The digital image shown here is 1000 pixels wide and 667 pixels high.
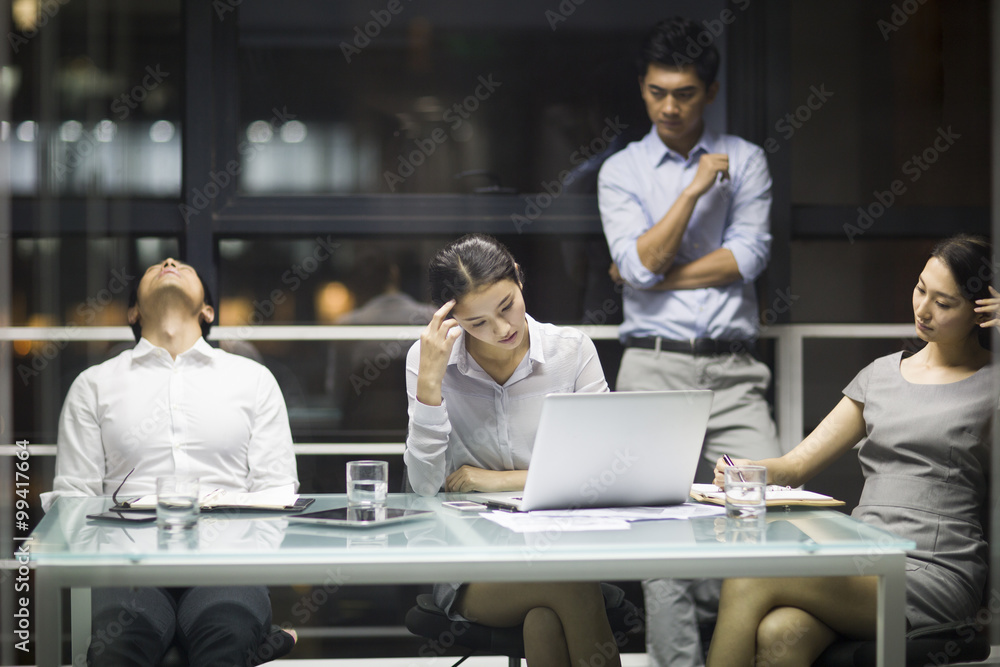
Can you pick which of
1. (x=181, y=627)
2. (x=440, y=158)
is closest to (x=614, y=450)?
(x=181, y=627)

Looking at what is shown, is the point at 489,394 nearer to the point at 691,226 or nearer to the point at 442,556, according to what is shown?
the point at 442,556

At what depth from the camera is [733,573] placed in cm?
151

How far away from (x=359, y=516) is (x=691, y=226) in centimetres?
180

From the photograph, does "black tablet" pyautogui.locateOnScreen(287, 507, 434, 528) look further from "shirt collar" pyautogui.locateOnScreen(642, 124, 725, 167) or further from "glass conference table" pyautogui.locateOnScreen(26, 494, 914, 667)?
"shirt collar" pyautogui.locateOnScreen(642, 124, 725, 167)

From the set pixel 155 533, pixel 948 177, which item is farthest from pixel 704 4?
pixel 155 533

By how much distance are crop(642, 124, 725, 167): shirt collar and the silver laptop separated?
1550mm

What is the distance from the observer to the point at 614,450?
1.73 metres

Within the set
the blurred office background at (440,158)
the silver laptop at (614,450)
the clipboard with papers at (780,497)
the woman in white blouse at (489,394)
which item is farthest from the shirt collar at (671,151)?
the silver laptop at (614,450)

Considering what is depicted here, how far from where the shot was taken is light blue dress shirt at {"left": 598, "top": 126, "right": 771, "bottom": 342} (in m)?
3.05


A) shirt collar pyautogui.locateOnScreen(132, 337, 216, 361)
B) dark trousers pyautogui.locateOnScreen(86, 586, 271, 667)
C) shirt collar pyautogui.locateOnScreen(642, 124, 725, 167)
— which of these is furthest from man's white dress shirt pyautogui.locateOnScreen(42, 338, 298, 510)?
shirt collar pyautogui.locateOnScreen(642, 124, 725, 167)

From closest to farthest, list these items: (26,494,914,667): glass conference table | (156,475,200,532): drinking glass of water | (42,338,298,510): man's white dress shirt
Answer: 1. (26,494,914,667): glass conference table
2. (156,475,200,532): drinking glass of water
3. (42,338,298,510): man's white dress shirt

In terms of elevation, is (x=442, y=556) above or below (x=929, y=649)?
above

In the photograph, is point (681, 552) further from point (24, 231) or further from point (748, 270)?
point (24, 231)

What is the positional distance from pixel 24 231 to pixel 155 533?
1.99 metres
